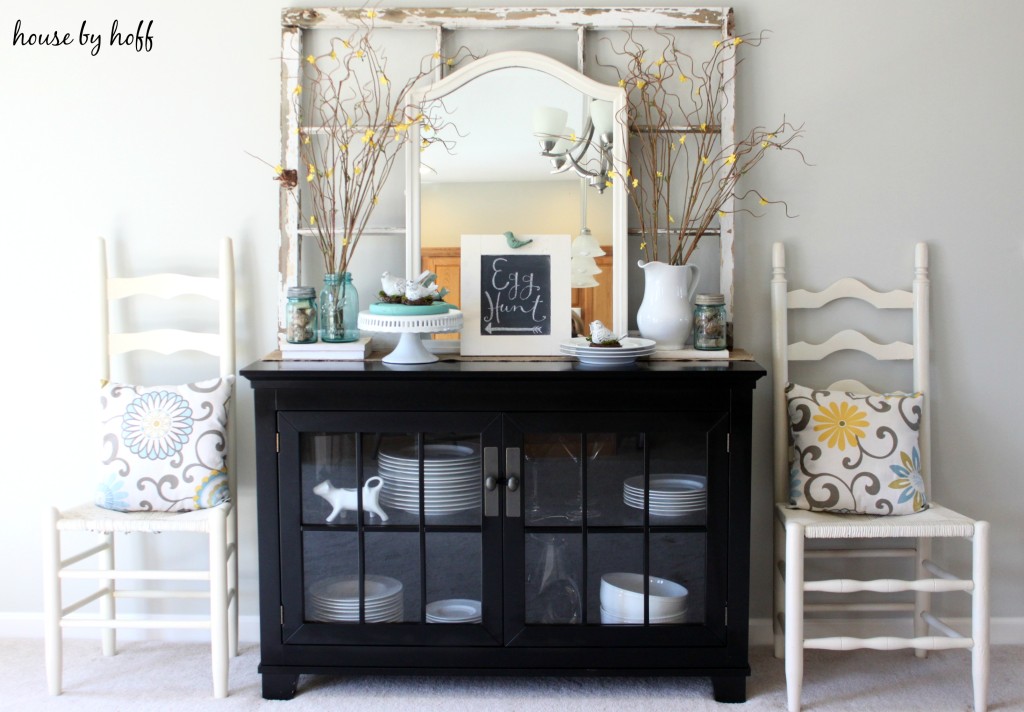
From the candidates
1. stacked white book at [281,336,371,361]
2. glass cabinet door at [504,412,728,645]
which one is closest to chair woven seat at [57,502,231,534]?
stacked white book at [281,336,371,361]

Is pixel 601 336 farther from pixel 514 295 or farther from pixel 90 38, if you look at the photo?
pixel 90 38

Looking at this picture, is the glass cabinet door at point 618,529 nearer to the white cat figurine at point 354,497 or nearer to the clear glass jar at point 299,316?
the white cat figurine at point 354,497

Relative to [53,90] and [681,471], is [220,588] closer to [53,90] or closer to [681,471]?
[681,471]

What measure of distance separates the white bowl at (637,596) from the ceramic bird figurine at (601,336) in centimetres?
59

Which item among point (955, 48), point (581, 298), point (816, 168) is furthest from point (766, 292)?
point (955, 48)

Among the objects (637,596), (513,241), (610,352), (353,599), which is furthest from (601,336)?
(353,599)

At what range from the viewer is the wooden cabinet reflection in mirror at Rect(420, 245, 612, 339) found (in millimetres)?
2631

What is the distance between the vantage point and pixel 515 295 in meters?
2.62

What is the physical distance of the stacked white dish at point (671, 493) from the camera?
234cm

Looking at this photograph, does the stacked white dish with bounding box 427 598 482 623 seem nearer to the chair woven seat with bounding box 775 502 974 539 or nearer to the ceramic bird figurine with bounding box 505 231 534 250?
the chair woven seat with bounding box 775 502 974 539

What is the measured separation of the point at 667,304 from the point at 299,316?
3.31ft

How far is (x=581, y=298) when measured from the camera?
8.70 ft

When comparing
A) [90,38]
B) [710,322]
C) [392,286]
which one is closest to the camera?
[392,286]

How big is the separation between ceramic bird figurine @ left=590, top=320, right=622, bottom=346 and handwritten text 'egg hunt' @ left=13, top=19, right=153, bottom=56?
151 cm
